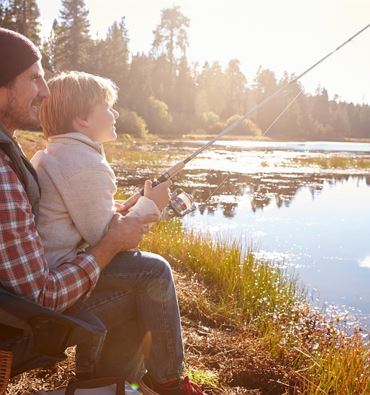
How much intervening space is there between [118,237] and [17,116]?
65cm

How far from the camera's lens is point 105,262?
2.08m

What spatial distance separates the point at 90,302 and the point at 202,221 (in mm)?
8472

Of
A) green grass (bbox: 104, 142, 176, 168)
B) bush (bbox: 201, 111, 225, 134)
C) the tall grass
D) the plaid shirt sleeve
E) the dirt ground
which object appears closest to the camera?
the plaid shirt sleeve

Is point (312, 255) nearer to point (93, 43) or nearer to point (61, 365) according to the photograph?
point (61, 365)

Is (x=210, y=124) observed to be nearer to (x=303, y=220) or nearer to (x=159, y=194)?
(x=303, y=220)

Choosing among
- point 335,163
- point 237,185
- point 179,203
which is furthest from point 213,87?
point 179,203

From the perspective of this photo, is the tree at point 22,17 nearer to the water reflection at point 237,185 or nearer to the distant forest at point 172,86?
the distant forest at point 172,86

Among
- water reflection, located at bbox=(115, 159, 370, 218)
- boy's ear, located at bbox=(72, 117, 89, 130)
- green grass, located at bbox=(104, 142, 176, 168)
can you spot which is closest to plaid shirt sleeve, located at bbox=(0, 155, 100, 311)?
boy's ear, located at bbox=(72, 117, 89, 130)

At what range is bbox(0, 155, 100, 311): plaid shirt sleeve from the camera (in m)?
1.68

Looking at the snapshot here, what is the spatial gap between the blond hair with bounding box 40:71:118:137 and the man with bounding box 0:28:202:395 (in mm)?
97

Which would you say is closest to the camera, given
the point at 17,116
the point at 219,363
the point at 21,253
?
the point at 21,253

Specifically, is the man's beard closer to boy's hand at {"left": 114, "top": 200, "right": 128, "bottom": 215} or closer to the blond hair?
the blond hair

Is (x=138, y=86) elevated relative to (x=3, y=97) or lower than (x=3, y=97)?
elevated

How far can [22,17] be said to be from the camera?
39.5 metres
